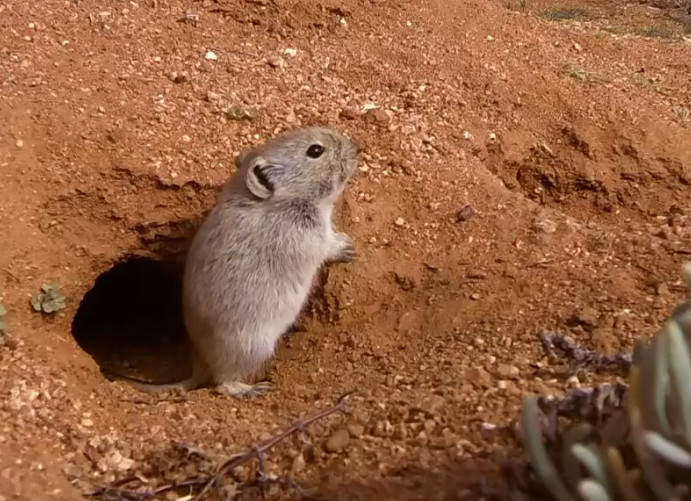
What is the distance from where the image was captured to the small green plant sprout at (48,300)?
5227mm

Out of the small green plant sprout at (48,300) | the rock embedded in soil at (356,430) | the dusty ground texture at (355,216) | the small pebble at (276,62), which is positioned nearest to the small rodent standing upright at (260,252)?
the dusty ground texture at (355,216)

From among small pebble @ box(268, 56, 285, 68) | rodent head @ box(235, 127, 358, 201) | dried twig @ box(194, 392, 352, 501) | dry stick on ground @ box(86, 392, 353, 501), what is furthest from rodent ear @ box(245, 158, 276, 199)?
dry stick on ground @ box(86, 392, 353, 501)

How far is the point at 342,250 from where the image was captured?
540 cm

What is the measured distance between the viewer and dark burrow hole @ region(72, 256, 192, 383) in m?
6.48

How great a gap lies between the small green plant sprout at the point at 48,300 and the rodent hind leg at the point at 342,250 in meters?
1.66

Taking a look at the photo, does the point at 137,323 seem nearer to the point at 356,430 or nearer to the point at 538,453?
the point at 356,430

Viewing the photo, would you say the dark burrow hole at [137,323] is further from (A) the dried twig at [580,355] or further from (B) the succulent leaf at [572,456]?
(B) the succulent leaf at [572,456]

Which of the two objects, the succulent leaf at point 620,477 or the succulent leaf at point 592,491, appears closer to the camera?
the succulent leaf at point 592,491

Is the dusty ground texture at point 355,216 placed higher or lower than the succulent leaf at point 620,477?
lower

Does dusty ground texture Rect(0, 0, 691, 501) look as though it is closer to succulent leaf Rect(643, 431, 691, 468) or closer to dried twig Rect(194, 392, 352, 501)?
dried twig Rect(194, 392, 352, 501)

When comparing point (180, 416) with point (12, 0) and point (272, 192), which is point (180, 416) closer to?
point (272, 192)

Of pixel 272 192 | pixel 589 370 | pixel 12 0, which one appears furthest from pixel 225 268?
pixel 12 0

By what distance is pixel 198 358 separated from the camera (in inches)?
217

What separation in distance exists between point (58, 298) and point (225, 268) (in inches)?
41.3
